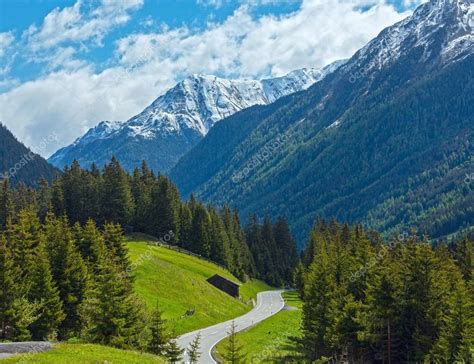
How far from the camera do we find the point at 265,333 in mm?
76812

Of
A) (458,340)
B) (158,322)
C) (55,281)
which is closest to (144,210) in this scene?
(55,281)

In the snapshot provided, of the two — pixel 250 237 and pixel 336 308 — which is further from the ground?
pixel 250 237

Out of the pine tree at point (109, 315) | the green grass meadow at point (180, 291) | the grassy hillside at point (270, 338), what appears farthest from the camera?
the green grass meadow at point (180, 291)

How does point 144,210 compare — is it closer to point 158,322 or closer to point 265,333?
point 265,333

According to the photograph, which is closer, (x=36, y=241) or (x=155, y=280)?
(x=36, y=241)

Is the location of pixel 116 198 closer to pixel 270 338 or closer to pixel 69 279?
pixel 270 338

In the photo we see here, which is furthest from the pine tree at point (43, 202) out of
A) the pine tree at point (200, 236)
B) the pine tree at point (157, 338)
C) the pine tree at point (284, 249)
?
the pine tree at point (157, 338)

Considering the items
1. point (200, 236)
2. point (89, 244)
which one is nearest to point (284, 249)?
point (200, 236)

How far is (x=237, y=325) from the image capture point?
75500mm

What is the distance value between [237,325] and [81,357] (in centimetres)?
4922

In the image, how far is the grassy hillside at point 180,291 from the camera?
251 feet

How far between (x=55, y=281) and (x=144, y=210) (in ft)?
263

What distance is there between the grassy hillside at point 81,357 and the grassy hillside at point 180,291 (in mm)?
37513

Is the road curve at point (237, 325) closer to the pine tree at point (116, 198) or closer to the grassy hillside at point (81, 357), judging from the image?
the grassy hillside at point (81, 357)
